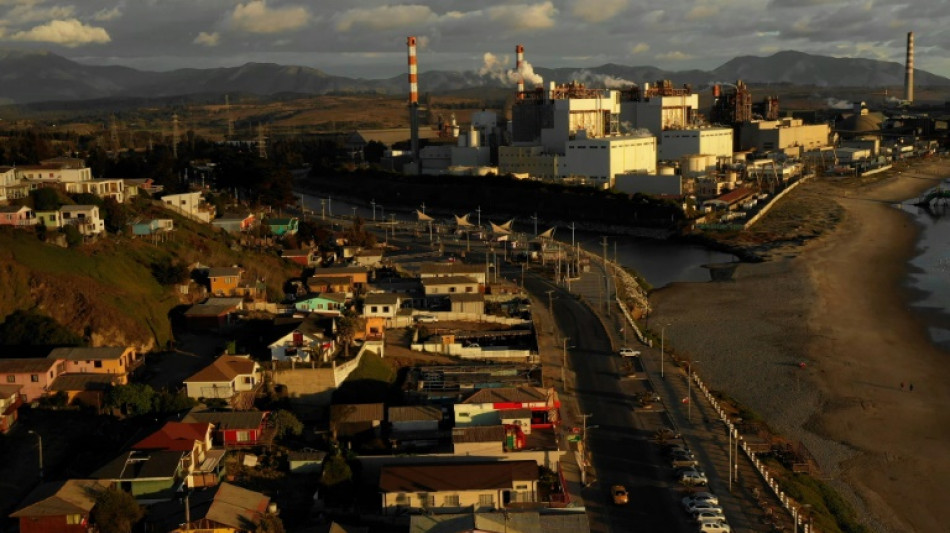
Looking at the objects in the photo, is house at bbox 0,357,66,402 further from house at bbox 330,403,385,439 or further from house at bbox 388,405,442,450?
house at bbox 388,405,442,450

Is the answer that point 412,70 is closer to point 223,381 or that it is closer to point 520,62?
point 520,62

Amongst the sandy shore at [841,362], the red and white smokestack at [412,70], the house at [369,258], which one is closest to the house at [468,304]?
the sandy shore at [841,362]

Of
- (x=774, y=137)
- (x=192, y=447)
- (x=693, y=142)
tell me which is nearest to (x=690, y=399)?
(x=192, y=447)

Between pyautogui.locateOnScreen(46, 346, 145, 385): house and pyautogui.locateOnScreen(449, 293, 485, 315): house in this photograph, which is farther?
pyautogui.locateOnScreen(449, 293, 485, 315): house

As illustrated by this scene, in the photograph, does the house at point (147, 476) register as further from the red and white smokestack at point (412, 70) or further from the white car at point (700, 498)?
the red and white smokestack at point (412, 70)

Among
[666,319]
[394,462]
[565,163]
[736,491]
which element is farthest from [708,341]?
[565,163]

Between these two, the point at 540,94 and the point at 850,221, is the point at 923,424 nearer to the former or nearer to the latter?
the point at 850,221

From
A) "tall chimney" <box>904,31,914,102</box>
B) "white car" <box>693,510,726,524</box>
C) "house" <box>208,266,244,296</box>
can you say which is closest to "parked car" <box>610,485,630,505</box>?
"white car" <box>693,510,726,524</box>
